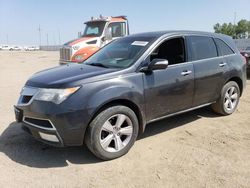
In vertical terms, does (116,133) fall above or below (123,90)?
below

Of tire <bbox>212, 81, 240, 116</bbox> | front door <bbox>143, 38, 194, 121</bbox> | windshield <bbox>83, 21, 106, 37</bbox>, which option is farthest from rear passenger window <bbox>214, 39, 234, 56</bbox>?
windshield <bbox>83, 21, 106, 37</bbox>

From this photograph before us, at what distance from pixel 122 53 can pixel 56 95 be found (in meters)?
1.58

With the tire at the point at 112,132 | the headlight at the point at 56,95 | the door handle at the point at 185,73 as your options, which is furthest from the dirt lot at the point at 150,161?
the door handle at the point at 185,73

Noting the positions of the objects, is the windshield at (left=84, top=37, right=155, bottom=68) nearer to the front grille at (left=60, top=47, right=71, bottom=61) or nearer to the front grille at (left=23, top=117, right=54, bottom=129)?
the front grille at (left=23, top=117, right=54, bottom=129)

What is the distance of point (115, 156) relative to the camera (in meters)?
4.10

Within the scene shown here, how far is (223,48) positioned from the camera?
5883mm

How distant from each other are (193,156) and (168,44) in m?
1.96

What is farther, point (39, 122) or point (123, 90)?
point (123, 90)

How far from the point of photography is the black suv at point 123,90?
148 inches

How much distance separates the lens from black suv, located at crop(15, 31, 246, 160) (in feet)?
12.3

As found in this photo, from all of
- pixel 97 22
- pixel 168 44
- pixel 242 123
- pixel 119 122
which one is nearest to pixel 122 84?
pixel 119 122

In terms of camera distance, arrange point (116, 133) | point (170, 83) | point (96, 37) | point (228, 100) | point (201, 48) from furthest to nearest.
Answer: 1. point (96, 37)
2. point (228, 100)
3. point (201, 48)
4. point (170, 83)
5. point (116, 133)

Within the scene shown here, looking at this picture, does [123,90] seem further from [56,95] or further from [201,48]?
[201,48]

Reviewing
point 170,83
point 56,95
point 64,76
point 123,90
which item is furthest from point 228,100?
point 56,95
